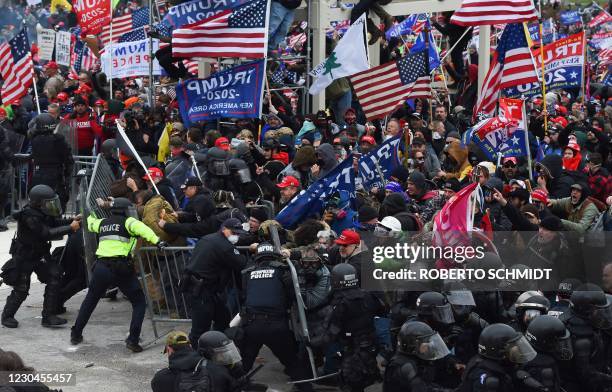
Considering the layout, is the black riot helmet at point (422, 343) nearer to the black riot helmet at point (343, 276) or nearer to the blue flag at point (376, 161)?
the black riot helmet at point (343, 276)

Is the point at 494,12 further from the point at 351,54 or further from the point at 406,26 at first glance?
the point at 406,26

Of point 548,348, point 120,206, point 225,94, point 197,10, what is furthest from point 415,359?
point 197,10

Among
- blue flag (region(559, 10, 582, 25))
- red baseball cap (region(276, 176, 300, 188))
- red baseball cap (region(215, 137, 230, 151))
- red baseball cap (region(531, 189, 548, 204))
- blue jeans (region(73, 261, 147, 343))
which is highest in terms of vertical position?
blue flag (region(559, 10, 582, 25))

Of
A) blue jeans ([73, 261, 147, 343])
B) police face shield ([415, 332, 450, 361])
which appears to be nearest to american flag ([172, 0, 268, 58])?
blue jeans ([73, 261, 147, 343])

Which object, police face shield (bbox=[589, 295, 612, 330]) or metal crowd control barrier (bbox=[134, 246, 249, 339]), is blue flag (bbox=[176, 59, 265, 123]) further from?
police face shield (bbox=[589, 295, 612, 330])

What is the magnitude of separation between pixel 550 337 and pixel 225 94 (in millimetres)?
7775

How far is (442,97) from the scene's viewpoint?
70.7ft

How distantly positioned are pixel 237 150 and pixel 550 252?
4.68 metres

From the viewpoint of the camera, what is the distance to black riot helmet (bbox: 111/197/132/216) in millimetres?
11992

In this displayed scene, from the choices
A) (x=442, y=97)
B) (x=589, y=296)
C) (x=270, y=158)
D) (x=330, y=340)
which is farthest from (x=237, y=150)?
(x=442, y=97)

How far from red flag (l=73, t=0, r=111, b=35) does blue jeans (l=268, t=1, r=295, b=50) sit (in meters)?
4.48

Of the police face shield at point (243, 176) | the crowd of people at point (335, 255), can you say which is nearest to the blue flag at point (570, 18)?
the crowd of people at point (335, 255)

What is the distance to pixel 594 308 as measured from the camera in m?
9.23

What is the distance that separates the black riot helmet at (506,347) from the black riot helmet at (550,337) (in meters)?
0.28
